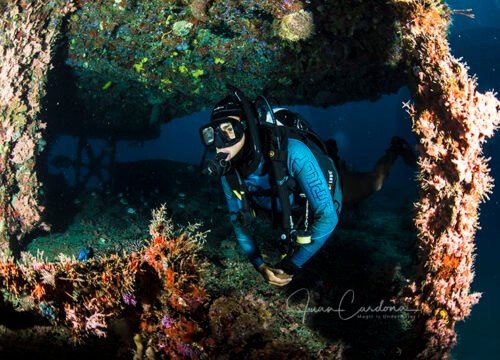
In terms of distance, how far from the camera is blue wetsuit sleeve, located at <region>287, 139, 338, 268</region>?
3.76 meters

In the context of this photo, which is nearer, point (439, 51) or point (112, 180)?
point (439, 51)

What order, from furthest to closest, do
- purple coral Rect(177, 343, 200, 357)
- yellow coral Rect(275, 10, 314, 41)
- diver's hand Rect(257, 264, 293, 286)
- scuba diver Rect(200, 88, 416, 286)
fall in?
1. yellow coral Rect(275, 10, 314, 41)
2. diver's hand Rect(257, 264, 293, 286)
3. scuba diver Rect(200, 88, 416, 286)
4. purple coral Rect(177, 343, 200, 357)

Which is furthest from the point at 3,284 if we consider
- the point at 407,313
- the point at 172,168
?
the point at 172,168

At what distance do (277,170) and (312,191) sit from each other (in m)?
0.52

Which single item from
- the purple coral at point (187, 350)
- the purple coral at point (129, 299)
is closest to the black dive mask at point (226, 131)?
the purple coral at point (129, 299)

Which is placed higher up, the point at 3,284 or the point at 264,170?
the point at 264,170

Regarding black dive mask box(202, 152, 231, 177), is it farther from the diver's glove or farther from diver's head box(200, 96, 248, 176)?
the diver's glove

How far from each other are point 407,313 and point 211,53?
24.8ft

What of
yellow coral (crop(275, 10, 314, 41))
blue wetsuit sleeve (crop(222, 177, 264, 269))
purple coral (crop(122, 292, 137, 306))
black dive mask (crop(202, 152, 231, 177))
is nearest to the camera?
purple coral (crop(122, 292, 137, 306))

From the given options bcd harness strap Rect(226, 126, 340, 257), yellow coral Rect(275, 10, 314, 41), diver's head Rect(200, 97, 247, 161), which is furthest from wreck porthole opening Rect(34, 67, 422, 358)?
yellow coral Rect(275, 10, 314, 41)

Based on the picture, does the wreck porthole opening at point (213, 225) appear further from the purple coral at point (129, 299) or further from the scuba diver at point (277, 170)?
the purple coral at point (129, 299)

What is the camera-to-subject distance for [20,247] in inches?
326

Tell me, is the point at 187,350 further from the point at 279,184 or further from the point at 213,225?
the point at 213,225

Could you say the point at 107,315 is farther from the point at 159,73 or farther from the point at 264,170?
the point at 159,73
